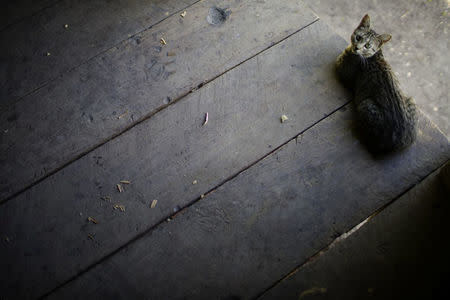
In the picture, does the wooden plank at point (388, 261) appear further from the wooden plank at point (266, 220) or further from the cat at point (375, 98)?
the cat at point (375, 98)

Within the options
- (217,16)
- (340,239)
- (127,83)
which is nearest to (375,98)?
(340,239)

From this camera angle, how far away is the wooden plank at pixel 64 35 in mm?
1331

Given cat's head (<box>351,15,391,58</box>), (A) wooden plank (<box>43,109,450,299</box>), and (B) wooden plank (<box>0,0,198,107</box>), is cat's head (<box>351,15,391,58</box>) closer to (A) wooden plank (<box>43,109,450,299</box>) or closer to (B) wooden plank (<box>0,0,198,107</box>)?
(A) wooden plank (<box>43,109,450,299</box>)

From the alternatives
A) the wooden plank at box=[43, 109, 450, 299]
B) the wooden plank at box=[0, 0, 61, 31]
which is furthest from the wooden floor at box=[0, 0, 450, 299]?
the wooden plank at box=[0, 0, 61, 31]

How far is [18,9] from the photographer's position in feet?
4.89

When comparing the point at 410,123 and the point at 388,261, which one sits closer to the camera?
the point at 388,261

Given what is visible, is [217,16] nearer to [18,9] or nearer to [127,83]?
[127,83]

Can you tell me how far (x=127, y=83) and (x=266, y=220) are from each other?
30.6 inches

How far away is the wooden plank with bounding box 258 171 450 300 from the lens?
3.18 feet

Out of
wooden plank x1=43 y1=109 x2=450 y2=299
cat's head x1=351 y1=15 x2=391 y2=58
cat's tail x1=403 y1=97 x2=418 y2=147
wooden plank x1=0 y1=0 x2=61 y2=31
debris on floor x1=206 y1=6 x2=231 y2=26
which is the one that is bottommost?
wooden plank x1=43 y1=109 x2=450 y2=299

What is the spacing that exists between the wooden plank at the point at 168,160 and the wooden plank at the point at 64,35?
0.44 meters

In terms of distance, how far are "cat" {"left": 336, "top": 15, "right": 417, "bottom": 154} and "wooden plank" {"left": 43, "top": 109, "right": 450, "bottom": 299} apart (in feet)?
0.16

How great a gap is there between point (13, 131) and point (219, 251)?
923 mm

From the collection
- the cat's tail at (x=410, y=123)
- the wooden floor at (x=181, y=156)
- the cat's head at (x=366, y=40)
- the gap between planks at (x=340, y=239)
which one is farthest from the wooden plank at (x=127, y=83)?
the gap between planks at (x=340, y=239)
